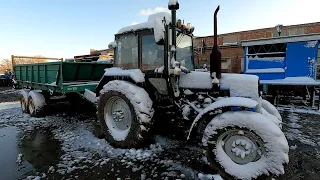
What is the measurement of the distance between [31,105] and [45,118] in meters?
0.77

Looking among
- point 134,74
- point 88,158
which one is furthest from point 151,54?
point 88,158

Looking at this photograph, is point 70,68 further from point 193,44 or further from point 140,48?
point 193,44

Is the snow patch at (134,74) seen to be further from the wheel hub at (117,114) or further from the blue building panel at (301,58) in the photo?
the blue building panel at (301,58)

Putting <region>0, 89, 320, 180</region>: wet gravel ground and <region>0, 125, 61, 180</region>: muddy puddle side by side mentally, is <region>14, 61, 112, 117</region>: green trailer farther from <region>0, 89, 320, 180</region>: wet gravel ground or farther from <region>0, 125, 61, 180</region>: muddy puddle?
<region>0, 125, 61, 180</region>: muddy puddle

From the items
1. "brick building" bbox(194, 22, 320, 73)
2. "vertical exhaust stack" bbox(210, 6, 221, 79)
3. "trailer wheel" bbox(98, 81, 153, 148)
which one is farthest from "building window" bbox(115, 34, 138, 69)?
"brick building" bbox(194, 22, 320, 73)

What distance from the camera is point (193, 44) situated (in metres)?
4.73

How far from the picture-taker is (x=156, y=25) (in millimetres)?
3633

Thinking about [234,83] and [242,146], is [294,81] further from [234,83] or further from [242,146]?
[242,146]

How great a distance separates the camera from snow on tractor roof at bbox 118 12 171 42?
357cm

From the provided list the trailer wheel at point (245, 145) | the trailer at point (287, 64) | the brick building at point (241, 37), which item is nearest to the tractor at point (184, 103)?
the trailer wheel at point (245, 145)

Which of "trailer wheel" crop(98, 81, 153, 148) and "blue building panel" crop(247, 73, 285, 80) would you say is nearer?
"trailer wheel" crop(98, 81, 153, 148)

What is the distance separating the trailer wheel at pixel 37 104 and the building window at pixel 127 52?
3.51 m

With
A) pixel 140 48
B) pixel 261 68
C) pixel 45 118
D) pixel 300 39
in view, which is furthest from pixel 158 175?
pixel 300 39

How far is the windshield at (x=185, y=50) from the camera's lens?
4.09 meters
